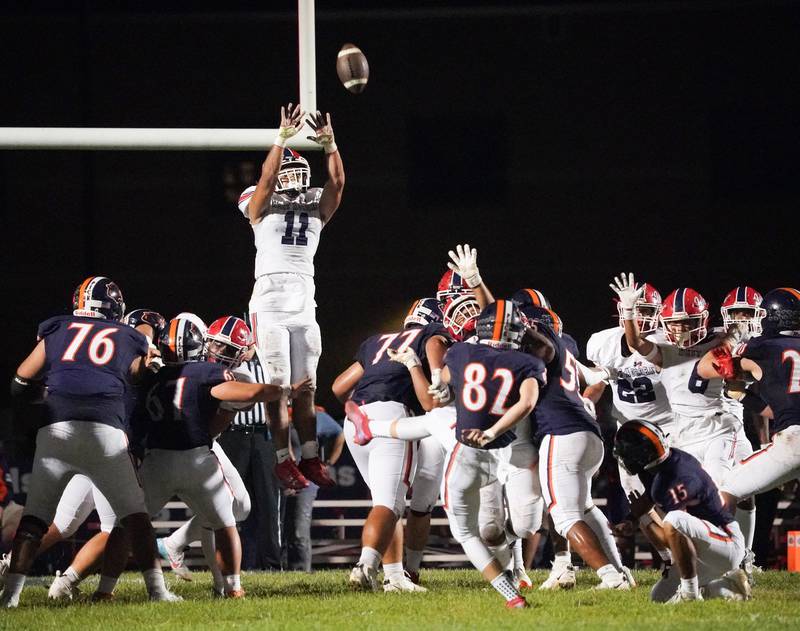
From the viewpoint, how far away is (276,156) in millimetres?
8156

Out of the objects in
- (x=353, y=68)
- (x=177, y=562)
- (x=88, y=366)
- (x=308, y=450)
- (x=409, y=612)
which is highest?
(x=353, y=68)

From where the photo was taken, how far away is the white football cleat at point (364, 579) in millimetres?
8203

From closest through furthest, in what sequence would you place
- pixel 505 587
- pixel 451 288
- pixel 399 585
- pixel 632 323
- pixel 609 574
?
1. pixel 505 587
2. pixel 609 574
3. pixel 399 585
4. pixel 451 288
5. pixel 632 323

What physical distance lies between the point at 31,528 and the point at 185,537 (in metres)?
1.72

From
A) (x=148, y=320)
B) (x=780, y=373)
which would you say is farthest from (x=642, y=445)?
(x=148, y=320)

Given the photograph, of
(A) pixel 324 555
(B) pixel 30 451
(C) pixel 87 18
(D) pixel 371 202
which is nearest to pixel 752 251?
(D) pixel 371 202

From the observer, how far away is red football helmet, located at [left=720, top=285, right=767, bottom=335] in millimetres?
9711

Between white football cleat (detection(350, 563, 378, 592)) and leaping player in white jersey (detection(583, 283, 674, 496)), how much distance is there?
8.05 feet

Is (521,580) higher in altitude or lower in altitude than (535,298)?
lower

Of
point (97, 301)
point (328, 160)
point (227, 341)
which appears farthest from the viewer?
point (227, 341)

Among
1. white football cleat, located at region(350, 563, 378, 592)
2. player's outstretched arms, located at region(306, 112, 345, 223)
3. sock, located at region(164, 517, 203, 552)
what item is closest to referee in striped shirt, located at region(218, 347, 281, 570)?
sock, located at region(164, 517, 203, 552)

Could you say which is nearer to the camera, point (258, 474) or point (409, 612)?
point (409, 612)

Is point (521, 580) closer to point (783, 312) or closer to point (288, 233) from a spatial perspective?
point (783, 312)

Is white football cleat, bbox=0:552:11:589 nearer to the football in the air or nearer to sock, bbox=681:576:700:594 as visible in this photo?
the football in the air
